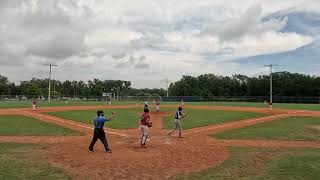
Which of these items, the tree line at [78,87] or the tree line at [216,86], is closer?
the tree line at [216,86]

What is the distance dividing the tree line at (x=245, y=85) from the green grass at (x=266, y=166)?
308 feet

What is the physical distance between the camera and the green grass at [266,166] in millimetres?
10438

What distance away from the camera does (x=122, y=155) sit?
44.6 feet

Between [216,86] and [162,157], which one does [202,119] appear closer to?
[162,157]

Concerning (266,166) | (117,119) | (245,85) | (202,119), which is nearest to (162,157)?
(266,166)

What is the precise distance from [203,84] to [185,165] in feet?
395

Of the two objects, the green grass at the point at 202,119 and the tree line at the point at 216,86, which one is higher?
the tree line at the point at 216,86

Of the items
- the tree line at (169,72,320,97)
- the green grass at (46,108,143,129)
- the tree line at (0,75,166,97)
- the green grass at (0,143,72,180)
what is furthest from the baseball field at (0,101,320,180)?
the tree line at (0,75,166,97)

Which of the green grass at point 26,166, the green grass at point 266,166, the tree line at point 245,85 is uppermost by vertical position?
the tree line at point 245,85

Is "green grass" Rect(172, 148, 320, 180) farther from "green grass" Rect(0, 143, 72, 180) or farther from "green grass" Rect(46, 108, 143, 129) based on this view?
"green grass" Rect(46, 108, 143, 129)

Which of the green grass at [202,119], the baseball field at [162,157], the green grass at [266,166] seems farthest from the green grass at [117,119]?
the green grass at [266,166]

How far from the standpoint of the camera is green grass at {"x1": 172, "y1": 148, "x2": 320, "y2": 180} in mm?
10438

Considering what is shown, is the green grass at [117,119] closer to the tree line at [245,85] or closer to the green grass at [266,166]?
the green grass at [266,166]

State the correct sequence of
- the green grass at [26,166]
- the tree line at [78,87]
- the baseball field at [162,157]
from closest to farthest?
→ the green grass at [26,166] < the baseball field at [162,157] < the tree line at [78,87]
